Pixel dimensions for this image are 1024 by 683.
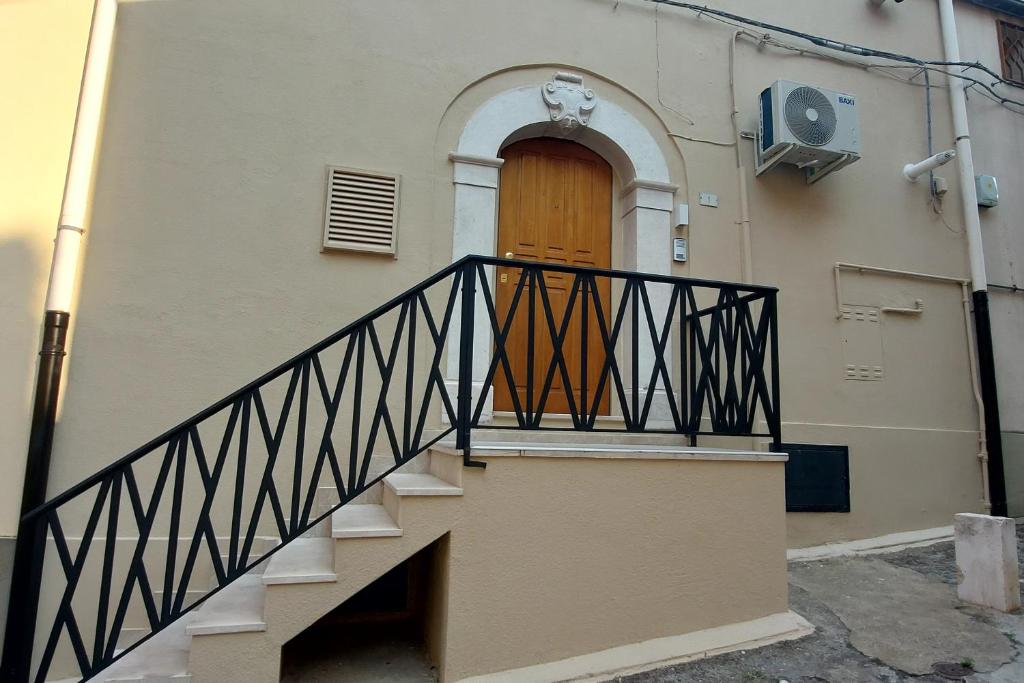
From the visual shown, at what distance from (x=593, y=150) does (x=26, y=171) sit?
380 centimetres

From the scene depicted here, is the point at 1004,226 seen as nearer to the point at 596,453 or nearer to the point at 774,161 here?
the point at 774,161

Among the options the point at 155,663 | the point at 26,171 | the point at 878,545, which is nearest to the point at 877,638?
the point at 878,545

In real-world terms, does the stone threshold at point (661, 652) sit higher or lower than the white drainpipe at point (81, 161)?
lower

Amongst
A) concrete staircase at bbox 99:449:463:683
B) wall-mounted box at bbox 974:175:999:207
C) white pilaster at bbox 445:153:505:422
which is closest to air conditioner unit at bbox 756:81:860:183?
wall-mounted box at bbox 974:175:999:207

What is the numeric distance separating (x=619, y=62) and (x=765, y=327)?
2.59 meters

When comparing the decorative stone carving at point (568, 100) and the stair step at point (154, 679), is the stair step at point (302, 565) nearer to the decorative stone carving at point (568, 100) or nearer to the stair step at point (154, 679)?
the stair step at point (154, 679)

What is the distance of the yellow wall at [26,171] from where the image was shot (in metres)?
3.50

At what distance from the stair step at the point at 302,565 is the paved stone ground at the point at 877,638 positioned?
4.55ft

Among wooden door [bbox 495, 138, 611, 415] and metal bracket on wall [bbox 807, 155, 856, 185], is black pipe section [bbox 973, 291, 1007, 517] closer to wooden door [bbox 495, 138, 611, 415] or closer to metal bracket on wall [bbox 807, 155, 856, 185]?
metal bracket on wall [bbox 807, 155, 856, 185]

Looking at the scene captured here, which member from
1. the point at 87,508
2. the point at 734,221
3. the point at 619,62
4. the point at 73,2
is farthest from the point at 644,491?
the point at 73,2

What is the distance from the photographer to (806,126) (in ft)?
15.9

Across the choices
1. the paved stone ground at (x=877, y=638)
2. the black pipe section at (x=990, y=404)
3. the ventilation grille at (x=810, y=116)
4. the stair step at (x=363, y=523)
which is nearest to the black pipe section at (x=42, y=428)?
the stair step at (x=363, y=523)

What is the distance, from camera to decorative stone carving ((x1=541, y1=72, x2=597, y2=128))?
4.64m

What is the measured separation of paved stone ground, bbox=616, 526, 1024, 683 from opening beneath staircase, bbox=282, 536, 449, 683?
933 millimetres
